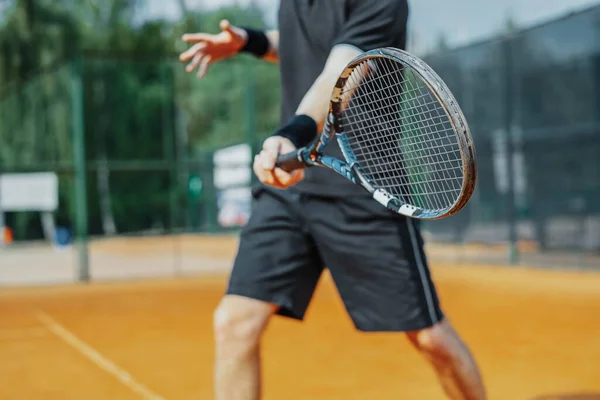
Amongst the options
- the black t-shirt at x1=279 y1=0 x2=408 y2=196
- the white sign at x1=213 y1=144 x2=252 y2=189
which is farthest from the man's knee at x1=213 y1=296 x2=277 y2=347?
the white sign at x1=213 y1=144 x2=252 y2=189

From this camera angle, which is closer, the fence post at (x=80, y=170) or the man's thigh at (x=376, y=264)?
the man's thigh at (x=376, y=264)

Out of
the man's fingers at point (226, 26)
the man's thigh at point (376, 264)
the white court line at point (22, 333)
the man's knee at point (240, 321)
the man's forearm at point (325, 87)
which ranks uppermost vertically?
the man's fingers at point (226, 26)

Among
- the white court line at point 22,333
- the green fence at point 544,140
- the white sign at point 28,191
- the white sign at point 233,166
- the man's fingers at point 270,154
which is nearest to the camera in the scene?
the man's fingers at point 270,154

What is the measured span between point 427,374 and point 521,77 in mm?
7946

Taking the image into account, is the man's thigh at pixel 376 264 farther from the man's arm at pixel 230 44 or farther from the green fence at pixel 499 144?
the green fence at pixel 499 144

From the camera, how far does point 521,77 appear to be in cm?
1145

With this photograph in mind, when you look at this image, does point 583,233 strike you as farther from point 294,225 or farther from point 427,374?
point 294,225

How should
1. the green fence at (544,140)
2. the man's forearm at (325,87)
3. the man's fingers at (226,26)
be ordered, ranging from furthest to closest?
the green fence at (544,140) < the man's fingers at (226,26) < the man's forearm at (325,87)

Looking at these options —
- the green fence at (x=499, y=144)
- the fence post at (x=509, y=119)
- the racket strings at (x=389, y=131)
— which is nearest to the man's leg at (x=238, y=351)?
the racket strings at (x=389, y=131)

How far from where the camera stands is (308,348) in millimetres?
5188

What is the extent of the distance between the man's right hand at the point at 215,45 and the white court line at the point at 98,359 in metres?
1.64

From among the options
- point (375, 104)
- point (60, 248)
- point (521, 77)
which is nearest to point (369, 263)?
point (375, 104)

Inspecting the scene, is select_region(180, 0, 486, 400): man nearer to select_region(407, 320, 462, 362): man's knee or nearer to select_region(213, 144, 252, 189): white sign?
select_region(407, 320, 462, 362): man's knee

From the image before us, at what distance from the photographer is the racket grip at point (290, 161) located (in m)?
2.07
